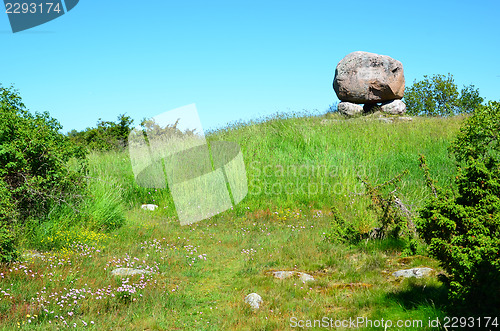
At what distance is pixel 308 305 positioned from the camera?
17.3 ft

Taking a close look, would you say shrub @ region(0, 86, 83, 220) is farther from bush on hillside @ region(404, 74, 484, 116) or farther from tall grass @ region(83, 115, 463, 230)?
bush on hillside @ region(404, 74, 484, 116)

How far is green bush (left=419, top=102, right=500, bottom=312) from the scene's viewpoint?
A: 393cm

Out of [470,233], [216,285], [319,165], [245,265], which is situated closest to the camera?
[470,233]

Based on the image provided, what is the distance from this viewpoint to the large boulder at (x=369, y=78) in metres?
25.4

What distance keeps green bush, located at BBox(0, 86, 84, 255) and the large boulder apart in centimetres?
2053

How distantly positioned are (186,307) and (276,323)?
1.47 m

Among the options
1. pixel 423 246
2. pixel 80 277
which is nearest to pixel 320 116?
pixel 423 246

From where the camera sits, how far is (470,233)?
4152 mm

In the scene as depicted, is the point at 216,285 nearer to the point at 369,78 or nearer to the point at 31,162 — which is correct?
the point at 31,162

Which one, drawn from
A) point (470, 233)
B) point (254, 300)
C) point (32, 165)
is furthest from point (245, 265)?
point (32, 165)

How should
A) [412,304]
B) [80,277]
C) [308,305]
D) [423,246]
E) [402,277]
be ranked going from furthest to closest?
1. [423,246]
2. [80,277]
3. [402,277]
4. [308,305]
5. [412,304]

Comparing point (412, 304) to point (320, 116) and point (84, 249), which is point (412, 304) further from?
point (320, 116)

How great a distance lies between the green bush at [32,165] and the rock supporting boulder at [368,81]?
2049cm

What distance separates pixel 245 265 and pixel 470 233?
4.01 meters
